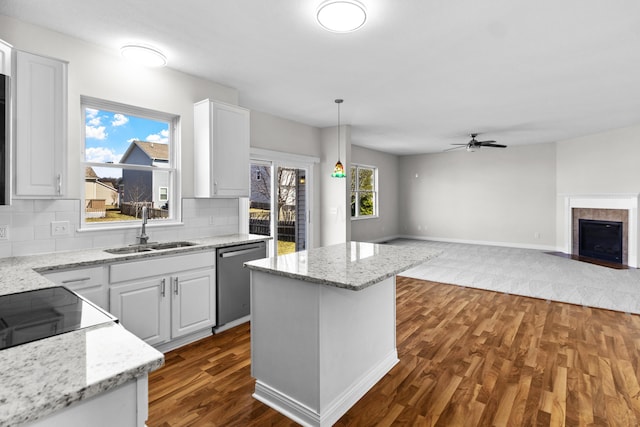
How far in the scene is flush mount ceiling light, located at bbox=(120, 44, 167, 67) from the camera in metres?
2.84

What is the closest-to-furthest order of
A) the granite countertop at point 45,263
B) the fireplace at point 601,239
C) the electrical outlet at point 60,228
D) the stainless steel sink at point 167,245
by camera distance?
the granite countertop at point 45,263 < the electrical outlet at point 60,228 < the stainless steel sink at point 167,245 < the fireplace at point 601,239

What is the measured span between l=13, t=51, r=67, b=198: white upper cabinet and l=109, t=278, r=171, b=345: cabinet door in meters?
0.90

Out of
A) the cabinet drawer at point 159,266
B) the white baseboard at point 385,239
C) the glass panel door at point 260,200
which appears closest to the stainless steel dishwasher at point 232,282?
the cabinet drawer at point 159,266

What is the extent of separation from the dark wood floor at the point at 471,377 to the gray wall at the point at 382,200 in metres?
5.00

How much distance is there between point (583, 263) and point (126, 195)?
7.83m

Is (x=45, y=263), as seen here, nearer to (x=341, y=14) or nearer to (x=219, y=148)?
(x=219, y=148)

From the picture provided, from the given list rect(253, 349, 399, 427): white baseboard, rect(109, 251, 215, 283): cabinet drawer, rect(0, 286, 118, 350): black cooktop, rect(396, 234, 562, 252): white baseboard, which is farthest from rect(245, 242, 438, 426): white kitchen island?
rect(396, 234, 562, 252): white baseboard

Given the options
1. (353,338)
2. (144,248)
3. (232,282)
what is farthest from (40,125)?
(353,338)

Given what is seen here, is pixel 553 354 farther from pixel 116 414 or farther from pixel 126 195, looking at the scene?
pixel 126 195

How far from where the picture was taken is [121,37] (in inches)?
109

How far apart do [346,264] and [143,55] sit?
8.58ft

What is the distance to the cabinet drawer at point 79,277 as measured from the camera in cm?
223

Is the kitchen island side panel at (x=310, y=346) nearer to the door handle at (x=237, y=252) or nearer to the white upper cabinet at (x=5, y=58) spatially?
the door handle at (x=237, y=252)

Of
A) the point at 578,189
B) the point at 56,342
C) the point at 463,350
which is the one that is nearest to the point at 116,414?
the point at 56,342
